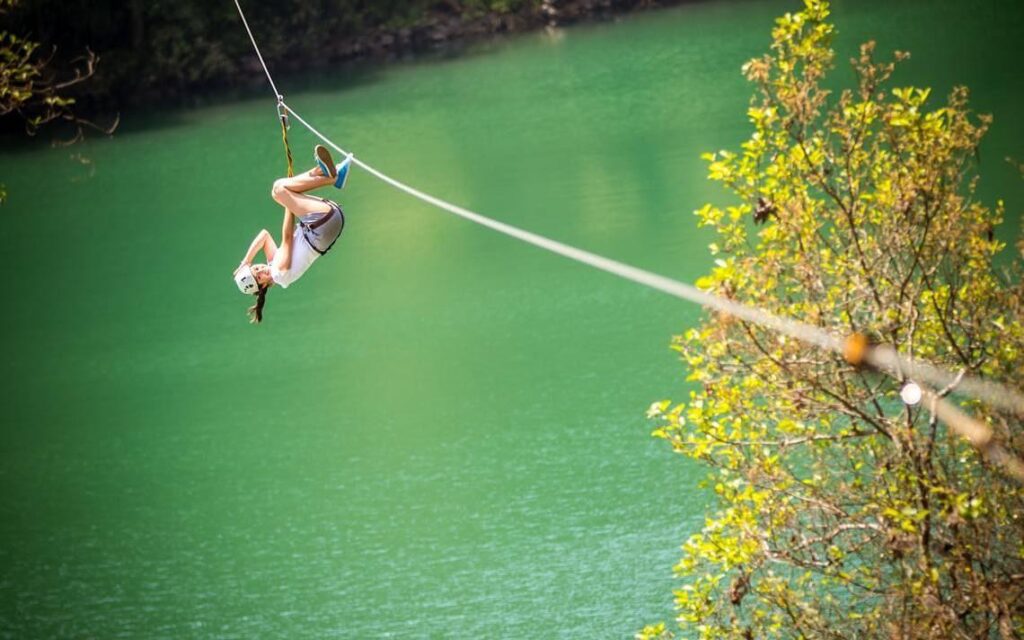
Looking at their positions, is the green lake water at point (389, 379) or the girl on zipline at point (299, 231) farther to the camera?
the green lake water at point (389, 379)

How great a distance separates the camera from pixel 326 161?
21.5 ft

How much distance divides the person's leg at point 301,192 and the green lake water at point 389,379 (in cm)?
571

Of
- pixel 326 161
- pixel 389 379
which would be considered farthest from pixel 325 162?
pixel 389 379

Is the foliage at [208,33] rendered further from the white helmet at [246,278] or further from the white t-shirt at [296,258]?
the white t-shirt at [296,258]

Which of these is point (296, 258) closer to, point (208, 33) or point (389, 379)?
point (389, 379)

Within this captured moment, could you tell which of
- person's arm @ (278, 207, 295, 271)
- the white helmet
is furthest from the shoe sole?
the white helmet

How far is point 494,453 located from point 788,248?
787cm

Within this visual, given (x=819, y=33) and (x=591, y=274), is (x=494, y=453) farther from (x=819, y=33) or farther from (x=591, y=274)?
(x=819, y=33)

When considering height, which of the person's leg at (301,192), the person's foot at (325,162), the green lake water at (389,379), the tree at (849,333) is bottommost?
the green lake water at (389,379)

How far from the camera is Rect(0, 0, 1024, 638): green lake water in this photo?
41.3 feet

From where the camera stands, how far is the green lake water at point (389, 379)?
12586 mm

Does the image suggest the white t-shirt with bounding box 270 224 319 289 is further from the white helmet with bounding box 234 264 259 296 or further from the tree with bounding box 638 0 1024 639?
the tree with bounding box 638 0 1024 639

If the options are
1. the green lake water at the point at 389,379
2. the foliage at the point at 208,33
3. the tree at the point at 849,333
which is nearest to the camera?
the tree at the point at 849,333

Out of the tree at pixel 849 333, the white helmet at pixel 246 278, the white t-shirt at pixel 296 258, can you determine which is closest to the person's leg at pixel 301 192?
the white t-shirt at pixel 296 258
